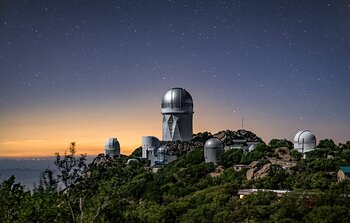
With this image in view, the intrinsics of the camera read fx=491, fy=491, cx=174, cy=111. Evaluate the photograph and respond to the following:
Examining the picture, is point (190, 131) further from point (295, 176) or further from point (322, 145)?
point (295, 176)

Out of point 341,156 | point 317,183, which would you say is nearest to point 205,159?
point 341,156

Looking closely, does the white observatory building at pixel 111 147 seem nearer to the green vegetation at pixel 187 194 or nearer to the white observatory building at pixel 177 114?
the white observatory building at pixel 177 114

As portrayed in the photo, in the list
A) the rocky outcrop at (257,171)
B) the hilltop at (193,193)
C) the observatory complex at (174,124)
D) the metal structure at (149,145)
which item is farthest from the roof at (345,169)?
the metal structure at (149,145)

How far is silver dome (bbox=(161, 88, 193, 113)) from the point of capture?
59.7 m

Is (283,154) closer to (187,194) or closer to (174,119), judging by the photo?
(187,194)

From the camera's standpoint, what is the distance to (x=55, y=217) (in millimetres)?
19031

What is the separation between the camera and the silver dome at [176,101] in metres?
59.7

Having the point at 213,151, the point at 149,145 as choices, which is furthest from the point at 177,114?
the point at 213,151

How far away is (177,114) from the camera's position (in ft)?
197

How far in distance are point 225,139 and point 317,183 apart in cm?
3346

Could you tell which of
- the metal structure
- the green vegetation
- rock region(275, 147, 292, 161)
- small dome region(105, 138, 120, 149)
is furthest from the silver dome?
rock region(275, 147, 292, 161)

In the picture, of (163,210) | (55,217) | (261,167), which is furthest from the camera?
(261,167)

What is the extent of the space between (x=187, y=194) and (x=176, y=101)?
1024 inches

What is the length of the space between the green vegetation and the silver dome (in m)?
12.6
